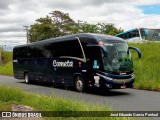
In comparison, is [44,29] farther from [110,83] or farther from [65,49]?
[110,83]

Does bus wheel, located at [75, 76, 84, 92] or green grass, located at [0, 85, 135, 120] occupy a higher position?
green grass, located at [0, 85, 135, 120]

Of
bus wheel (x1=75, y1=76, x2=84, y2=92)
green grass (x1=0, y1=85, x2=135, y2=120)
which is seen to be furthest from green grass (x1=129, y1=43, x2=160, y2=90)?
green grass (x1=0, y1=85, x2=135, y2=120)

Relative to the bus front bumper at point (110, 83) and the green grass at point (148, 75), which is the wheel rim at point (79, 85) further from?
the green grass at point (148, 75)

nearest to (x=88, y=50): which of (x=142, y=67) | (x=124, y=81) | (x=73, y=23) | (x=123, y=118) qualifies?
(x=124, y=81)

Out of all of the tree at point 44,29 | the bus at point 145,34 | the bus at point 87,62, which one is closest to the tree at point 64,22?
the tree at point 44,29

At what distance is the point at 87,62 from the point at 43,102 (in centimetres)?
691

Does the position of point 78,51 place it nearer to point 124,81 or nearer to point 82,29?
point 124,81

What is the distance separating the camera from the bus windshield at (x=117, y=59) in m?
16.6

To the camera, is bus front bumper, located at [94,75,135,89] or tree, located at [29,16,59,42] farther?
tree, located at [29,16,59,42]

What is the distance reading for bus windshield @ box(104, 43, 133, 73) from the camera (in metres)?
16.6

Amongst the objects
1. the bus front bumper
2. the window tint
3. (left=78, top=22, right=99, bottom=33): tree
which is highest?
(left=78, top=22, right=99, bottom=33): tree

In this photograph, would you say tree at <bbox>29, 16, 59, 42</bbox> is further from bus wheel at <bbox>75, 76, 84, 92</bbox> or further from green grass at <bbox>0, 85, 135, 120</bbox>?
green grass at <bbox>0, 85, 135, 120</bbox>

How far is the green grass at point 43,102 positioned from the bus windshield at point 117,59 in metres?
4.99

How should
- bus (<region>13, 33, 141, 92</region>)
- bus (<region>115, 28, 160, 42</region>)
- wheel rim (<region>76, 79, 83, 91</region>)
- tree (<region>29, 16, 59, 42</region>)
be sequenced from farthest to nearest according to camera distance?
1. tree (<region>29, 16, 59, 42</region>)
2. bus (<region>115, 28, 160, 42</region>)
3. wheel rim (<region>76, 79, 83, 91</region>)
4. bus (<region>13, 33, 141, 92</region>)
